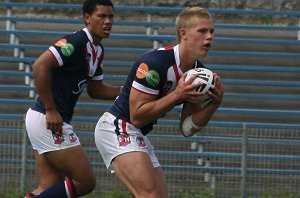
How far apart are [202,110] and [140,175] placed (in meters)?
0.64

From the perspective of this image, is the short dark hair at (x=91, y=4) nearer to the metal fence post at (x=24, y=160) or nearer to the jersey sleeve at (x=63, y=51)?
the jersey sleeve at (x=63, y=51)

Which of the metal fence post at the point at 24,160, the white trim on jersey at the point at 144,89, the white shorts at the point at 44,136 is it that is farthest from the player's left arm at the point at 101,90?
the metal fence post at the point at 24,160

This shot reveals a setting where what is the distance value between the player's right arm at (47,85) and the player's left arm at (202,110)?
1.01 meters

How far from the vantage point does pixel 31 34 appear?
A: 13469 millimetres

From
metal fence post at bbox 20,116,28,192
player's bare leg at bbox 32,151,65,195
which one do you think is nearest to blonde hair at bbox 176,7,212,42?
player's bare leg at bbox 32,151,65,195

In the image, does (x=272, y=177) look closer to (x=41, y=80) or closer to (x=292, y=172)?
(x=292, y=172)

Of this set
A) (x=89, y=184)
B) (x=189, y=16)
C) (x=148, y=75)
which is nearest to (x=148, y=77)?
(x=148, y=75)

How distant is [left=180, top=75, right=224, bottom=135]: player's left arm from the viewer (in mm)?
6445

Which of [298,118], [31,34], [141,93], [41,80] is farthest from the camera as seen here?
[31,34]

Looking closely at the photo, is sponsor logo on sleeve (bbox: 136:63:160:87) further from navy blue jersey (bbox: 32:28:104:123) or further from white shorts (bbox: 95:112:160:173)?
navy blue jersey (bbox: 32:28:104:123)

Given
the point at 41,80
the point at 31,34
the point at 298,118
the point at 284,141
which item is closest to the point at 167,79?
the point at 41,80

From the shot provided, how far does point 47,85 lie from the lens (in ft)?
23.3

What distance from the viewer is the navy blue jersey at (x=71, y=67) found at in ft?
23.6

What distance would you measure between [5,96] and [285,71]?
12.3 feet
